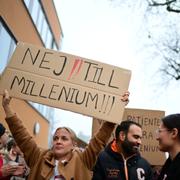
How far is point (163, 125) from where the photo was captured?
3.36m

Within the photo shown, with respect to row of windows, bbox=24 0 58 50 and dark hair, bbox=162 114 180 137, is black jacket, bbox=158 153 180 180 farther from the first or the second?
row of windows, bbox=24 0 58 50

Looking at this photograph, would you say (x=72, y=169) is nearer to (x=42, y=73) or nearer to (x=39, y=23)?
(x=42, y=73)

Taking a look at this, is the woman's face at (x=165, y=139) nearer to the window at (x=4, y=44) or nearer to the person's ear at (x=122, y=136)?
the person's ear at (x=122, y=136)

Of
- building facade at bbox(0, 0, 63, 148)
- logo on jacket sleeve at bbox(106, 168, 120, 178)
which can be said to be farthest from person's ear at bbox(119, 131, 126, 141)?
building facade at bbox(0, 0, 63, 148)

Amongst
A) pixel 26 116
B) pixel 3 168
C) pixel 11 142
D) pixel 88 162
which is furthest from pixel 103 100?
pixel 26 116

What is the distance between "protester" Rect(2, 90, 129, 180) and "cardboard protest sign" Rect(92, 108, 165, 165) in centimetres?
200

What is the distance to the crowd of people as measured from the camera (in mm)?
3293

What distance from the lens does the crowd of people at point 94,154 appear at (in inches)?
130

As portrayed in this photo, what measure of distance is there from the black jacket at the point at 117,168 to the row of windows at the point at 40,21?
10.9 meters

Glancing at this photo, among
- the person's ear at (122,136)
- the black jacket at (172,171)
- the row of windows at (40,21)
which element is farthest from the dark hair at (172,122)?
the row of windows at (40,21)

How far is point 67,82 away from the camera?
13.1ft

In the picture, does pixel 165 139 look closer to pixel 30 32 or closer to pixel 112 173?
pixel 112 173

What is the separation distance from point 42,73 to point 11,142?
223 cm

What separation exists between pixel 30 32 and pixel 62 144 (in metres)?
12.9
